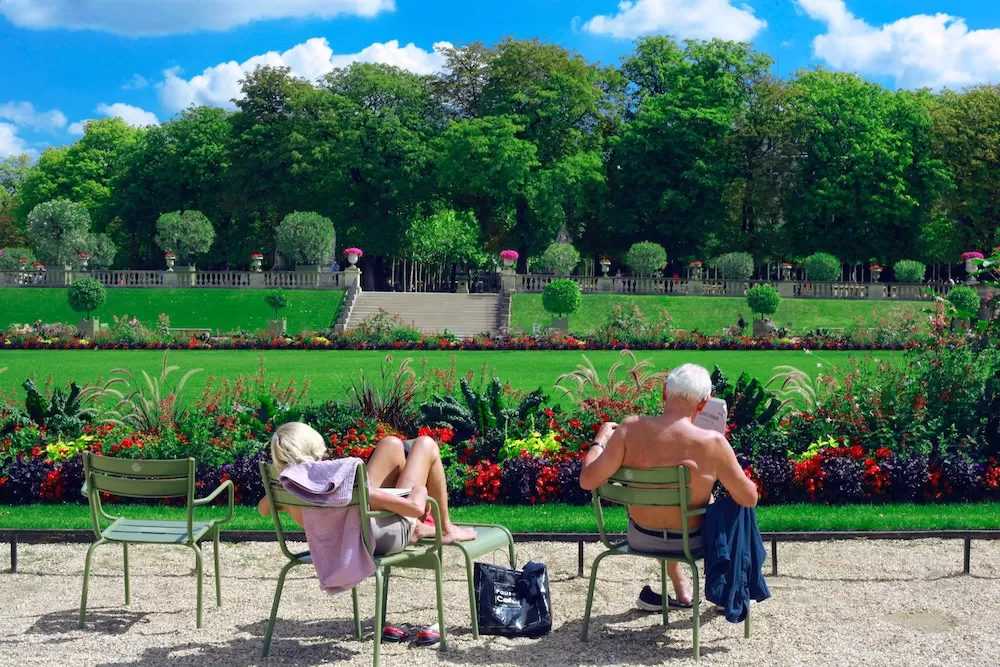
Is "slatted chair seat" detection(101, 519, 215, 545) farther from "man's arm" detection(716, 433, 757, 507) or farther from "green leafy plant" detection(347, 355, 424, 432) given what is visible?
"green leafy plant" detection(347, 355, 424, 432)

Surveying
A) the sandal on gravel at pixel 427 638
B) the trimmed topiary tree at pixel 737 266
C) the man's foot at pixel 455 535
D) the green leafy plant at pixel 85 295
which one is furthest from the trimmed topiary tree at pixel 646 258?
the sandal on gravel at pixel 427 638

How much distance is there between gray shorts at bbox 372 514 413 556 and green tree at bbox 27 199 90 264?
162 feet

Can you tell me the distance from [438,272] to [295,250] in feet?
81.9

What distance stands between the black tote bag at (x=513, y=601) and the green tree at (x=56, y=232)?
49183mm

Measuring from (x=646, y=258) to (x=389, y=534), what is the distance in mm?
43743

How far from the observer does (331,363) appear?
86.3 feet

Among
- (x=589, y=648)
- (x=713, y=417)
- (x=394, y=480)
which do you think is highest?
(x=713, y=417)

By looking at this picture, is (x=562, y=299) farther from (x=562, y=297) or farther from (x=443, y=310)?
(x=443, y=310)

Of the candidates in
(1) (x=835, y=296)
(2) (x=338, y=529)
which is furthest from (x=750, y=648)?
(1) (x=835, y=296)

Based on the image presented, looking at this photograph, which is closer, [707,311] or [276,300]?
[276,300]

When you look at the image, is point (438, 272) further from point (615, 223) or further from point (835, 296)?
point (835, 296)

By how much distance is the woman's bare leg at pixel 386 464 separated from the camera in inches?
212

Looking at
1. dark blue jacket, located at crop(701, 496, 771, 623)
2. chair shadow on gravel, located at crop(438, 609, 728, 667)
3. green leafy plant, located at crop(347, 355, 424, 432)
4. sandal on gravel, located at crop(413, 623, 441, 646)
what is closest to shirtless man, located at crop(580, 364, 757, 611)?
dark blue jacket, located at crop(701, 496, 771, 623)

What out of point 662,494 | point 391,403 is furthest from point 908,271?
point 662,494
